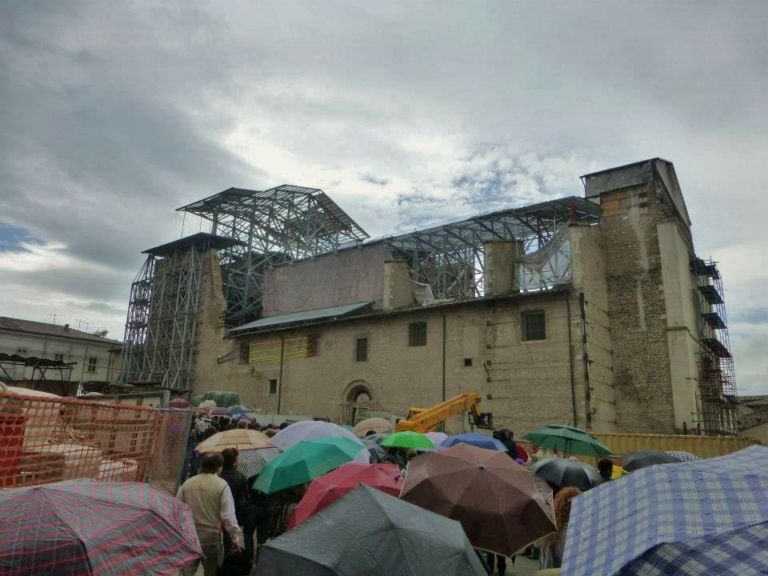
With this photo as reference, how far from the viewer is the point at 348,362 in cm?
2502

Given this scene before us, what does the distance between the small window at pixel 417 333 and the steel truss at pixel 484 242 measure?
177 inches

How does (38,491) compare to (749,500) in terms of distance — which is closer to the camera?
(749,500)

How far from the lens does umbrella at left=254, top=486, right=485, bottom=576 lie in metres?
2.79

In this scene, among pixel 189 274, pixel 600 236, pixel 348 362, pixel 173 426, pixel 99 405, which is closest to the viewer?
pixel 99 405

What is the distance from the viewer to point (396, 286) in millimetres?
25953

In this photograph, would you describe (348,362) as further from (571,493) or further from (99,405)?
(571,493)

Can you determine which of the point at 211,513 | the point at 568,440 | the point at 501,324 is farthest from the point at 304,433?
the point at 501,324

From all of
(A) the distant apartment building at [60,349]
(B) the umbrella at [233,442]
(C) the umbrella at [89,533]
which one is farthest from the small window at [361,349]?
(A) the distant apartment building at [60,349]

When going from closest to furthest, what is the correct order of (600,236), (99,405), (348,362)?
(99,405)
(600,236)
(348,362)

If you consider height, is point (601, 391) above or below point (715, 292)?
below

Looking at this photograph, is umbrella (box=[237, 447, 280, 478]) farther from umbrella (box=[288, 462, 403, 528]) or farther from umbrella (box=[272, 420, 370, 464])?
umbrella (box=[288, 462, 403, 528])

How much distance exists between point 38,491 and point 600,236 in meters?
23.1

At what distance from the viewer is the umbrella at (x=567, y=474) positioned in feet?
23.4

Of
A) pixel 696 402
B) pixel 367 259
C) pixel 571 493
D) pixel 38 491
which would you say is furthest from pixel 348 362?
pixel 38 491
